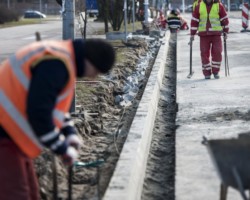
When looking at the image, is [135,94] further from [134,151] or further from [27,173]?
[27,173]

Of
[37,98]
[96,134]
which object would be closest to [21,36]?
[96,134]

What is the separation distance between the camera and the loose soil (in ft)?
20.9

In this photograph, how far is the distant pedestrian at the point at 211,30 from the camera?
570 inches

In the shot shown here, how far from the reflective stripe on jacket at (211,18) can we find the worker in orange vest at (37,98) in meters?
10.1

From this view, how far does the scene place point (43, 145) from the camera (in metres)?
4.46

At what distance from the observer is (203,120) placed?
32.2ft

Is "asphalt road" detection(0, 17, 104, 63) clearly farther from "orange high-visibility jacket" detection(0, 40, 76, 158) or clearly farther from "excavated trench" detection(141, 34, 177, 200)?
"orange high-visibility jacket" detection(0, 40, 76, 158)

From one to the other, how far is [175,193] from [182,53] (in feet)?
53.3

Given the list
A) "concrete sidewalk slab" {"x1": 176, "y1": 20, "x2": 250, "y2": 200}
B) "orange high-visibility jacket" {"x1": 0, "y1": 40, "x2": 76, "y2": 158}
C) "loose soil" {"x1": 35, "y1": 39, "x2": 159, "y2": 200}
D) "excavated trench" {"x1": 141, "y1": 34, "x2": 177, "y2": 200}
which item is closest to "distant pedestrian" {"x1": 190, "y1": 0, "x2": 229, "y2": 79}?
"concrete sidewalk slab" {"x1": 176, "y1": 20, "x2": 250, "y2": 200}

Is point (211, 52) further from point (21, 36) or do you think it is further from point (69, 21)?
point (21, 36)

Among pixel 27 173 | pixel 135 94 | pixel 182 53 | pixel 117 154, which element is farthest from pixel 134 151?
pixel 182 53

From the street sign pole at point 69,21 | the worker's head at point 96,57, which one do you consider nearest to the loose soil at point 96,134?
the street sign pole at point 69,21

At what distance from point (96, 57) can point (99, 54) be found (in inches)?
1.5

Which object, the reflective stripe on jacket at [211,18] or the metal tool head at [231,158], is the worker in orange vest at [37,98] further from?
the reflective stripe on jacket at [211,18]
